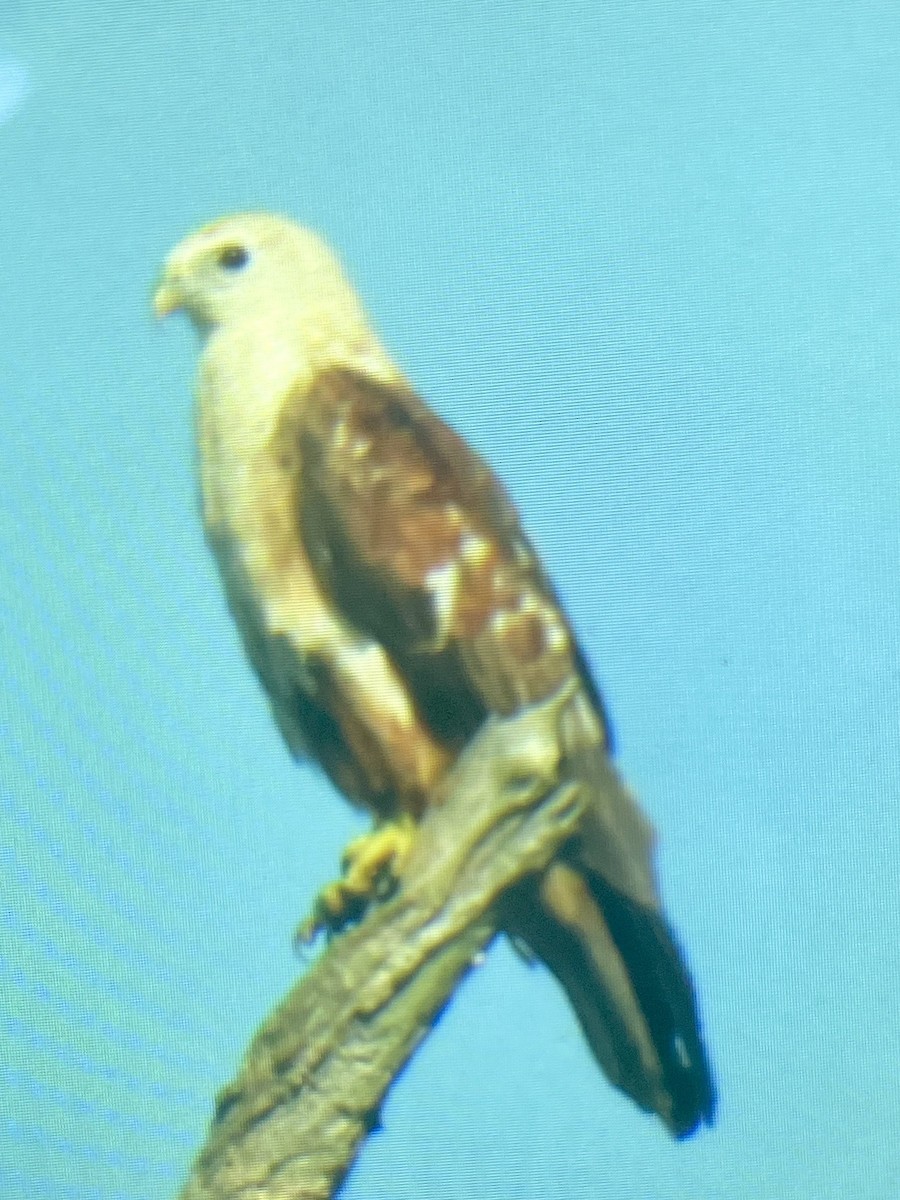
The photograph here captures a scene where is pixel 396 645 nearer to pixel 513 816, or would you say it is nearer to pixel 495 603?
pixel 495 603

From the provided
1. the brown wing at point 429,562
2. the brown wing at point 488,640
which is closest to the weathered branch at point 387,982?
the brown wing at point 488,640

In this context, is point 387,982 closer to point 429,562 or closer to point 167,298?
point 429,562

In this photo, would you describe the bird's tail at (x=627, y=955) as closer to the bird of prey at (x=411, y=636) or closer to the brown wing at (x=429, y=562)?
the bird of prey at (x=411, y=636)

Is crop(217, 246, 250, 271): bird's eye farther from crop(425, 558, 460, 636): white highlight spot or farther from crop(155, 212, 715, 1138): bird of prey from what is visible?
crop(425, 558, 460, 636): white highlight spot

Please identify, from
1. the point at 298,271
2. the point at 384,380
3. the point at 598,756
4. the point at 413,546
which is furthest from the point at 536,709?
the point at 298,271

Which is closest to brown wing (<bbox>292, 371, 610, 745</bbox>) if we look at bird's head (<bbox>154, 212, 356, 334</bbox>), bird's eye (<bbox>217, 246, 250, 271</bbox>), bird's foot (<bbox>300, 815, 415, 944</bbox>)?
bird's foot (<bbox>300, 815, 415, 944</bbox>)
